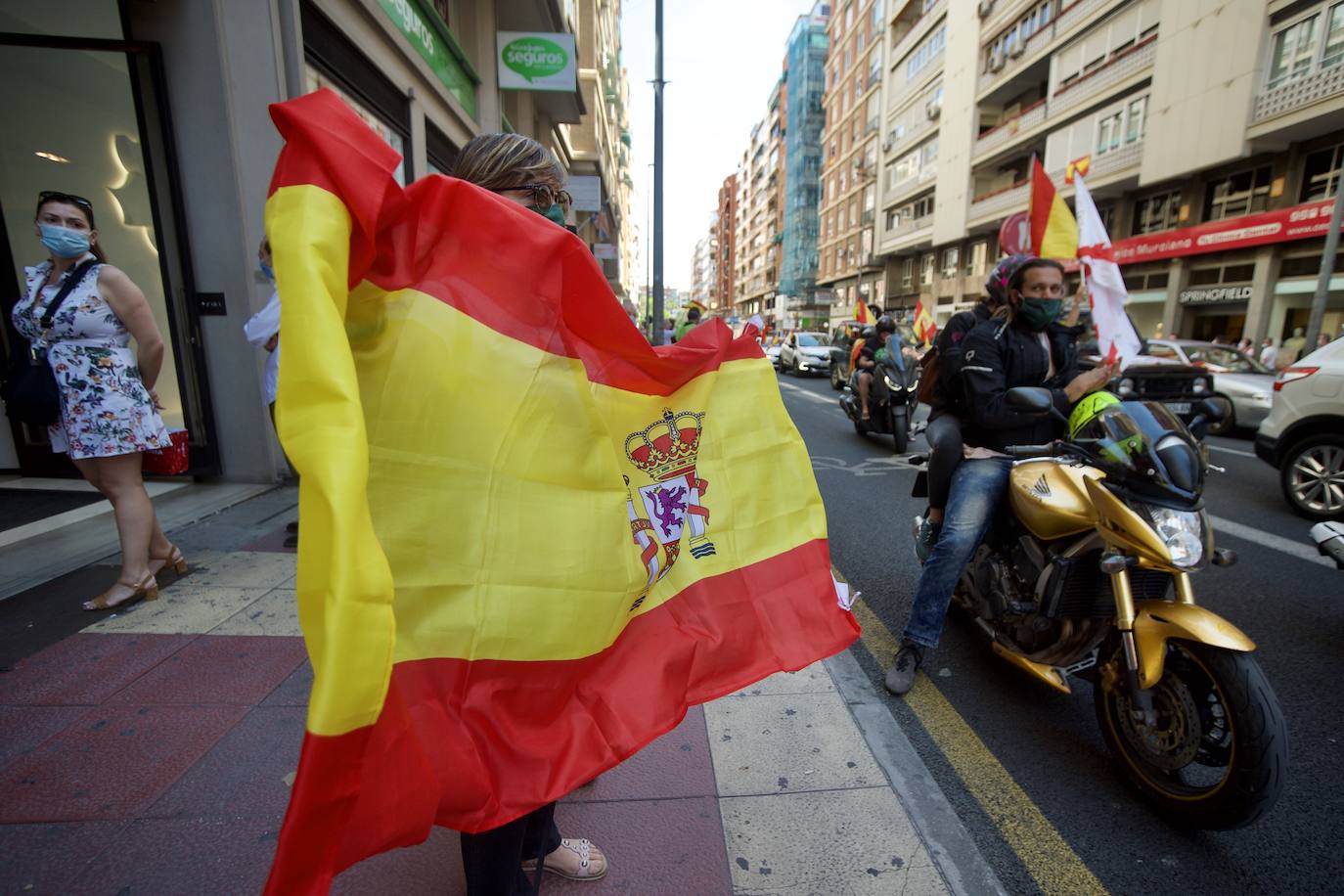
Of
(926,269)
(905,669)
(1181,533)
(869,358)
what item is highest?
(926,269)

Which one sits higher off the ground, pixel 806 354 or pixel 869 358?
pixel 869 358

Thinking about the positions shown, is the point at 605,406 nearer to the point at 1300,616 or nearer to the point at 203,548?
the point at 203,548

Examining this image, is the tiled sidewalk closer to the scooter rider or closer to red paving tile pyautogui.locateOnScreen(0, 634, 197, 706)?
red paving tile pyautogui.locateOnScreen(0, 634, 197, 706)

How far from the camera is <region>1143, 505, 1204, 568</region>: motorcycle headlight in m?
2.07

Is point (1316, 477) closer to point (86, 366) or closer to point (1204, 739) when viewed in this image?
point (1204, 739)

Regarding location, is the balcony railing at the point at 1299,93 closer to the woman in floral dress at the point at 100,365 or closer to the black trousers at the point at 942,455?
the black trousers at the point at 942,455

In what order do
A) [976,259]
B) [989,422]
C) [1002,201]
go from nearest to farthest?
[989,422] → [1002,201] → [976,259]

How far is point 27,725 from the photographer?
230cm

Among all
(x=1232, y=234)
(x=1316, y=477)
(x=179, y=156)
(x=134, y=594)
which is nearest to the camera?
(x=134, y=594)

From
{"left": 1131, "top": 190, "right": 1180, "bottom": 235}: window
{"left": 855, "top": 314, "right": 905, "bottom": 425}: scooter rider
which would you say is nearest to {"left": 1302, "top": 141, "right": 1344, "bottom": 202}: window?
{"left": 1131, "top": 190, "right": 1180, "bottom": 235}: window

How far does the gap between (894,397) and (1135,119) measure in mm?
22569

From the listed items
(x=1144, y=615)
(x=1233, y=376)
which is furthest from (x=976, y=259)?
(x=1144, y=615)

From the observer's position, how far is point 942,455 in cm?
316

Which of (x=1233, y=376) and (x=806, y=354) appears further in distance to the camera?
(x=806, y=354)
